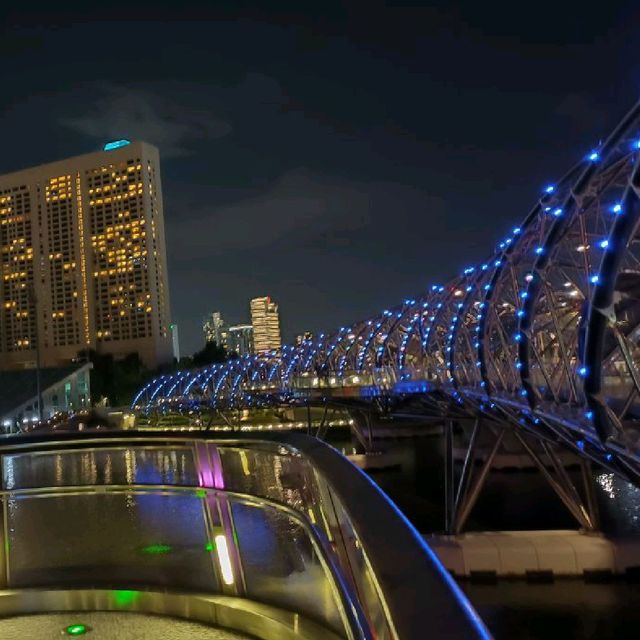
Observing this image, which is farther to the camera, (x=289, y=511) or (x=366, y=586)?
(x=289, y=511)

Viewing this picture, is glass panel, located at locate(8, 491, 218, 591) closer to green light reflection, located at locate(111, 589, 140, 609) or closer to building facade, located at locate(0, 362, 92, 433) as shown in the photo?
green light reflection, located at locate(111, 589, 140, 609)

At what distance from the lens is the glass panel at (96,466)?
18.6 feet

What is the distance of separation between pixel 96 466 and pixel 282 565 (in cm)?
292

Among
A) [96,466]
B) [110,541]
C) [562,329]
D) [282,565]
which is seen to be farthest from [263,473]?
[562,329]

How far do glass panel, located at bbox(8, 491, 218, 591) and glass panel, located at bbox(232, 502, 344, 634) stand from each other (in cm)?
35

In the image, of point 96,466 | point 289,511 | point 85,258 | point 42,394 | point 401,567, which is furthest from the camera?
point 85,258

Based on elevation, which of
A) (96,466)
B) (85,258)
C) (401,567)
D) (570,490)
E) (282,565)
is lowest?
(570,490)

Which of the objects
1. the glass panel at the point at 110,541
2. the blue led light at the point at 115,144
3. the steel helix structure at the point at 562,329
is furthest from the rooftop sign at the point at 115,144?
the glass panel at the point at 110,541

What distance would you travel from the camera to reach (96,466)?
7.41 m

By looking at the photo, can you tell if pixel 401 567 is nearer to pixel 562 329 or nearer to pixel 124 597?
pixel 124 597

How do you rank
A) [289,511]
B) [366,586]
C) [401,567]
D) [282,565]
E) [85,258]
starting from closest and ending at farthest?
[401,567], [366,586], [289,511], [282,565], [85,258]

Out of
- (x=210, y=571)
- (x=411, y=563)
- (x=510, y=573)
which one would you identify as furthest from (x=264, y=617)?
(x=510, y=573)

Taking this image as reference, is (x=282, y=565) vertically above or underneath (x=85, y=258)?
underneath

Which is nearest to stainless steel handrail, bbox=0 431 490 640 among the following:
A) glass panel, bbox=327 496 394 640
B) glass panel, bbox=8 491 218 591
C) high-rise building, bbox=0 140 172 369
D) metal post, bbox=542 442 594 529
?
glass panel, bbox=327 496 394 640
